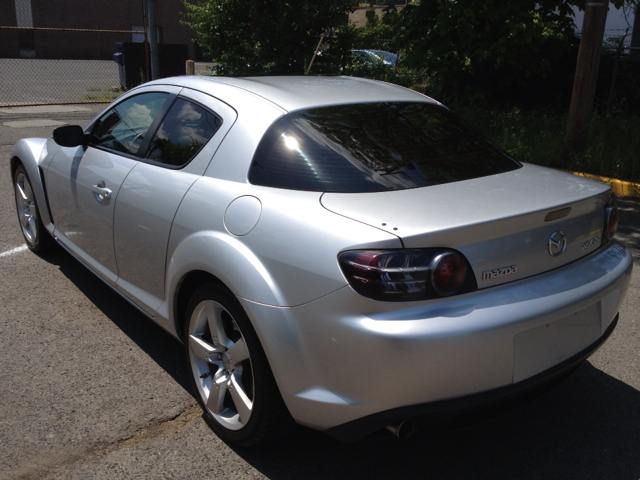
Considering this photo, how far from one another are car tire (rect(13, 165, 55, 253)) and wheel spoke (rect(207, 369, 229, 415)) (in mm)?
2773

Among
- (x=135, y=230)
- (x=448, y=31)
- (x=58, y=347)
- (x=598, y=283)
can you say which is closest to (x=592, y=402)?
(x=598, y=283)

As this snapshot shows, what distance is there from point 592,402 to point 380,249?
1.76 meters

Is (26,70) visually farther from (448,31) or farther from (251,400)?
(251,400)

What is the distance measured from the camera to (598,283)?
2.70 m

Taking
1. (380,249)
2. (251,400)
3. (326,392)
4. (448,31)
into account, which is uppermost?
(448,31)

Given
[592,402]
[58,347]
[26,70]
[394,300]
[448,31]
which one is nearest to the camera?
[394,300]

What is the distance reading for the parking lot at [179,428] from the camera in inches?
108

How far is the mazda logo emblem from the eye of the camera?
8.52ft

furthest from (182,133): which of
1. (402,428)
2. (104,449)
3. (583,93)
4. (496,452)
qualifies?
(583,93)

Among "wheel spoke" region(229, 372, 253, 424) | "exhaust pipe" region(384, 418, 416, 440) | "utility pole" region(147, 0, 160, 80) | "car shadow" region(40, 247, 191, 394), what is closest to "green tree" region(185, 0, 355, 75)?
"utility pole" region(147, 0, 160, 80)

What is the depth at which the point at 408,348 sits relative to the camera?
221 centimetres

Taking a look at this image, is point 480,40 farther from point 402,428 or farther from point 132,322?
point 402,428

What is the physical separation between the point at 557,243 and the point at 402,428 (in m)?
1.01

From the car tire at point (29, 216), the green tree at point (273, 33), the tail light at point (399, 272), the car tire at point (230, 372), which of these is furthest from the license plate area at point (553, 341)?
the green tree at point (273, 33)
